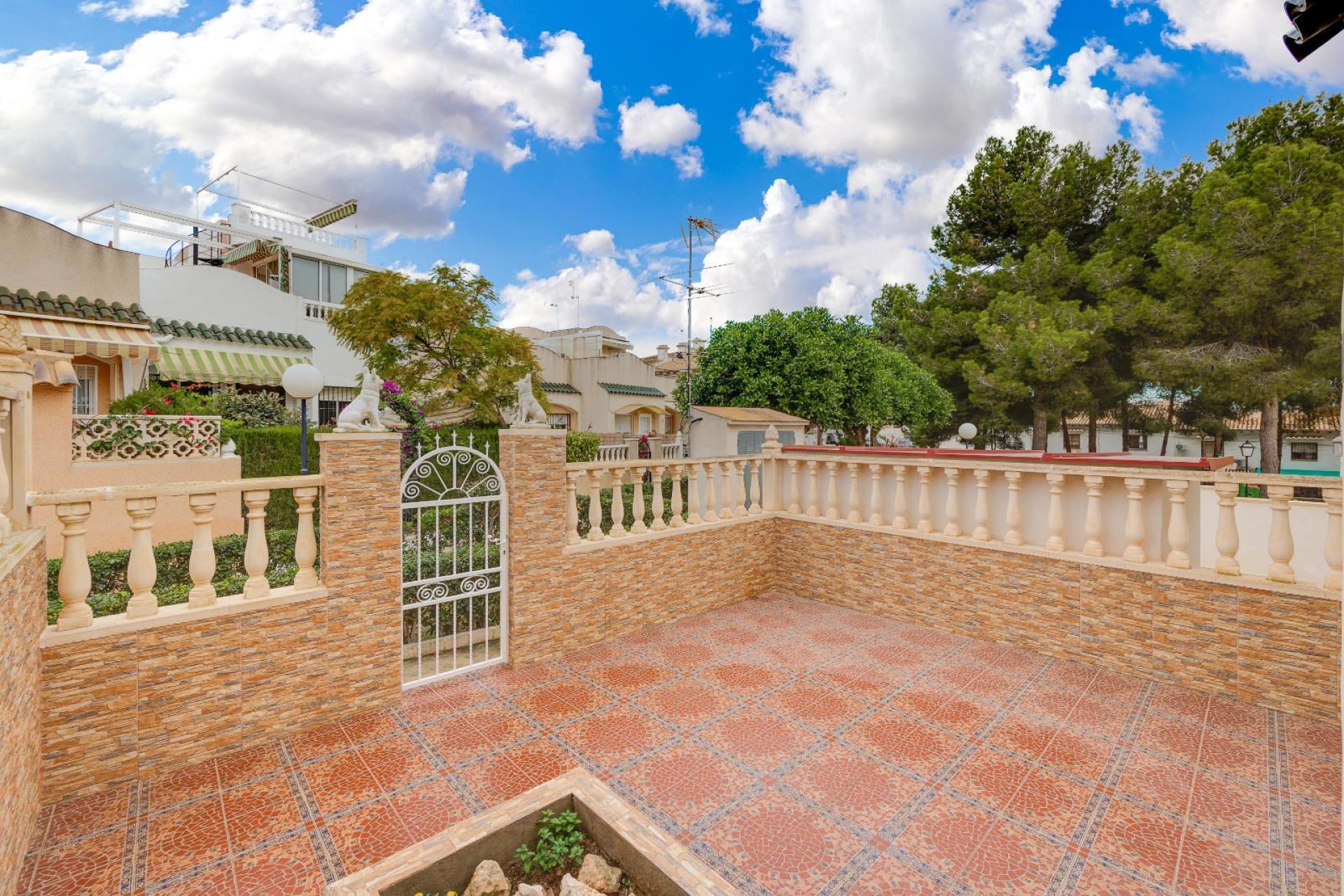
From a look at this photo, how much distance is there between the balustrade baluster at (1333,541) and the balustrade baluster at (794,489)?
424 centimetres

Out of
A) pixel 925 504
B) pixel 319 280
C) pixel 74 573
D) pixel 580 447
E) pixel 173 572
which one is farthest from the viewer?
pixel 319 280

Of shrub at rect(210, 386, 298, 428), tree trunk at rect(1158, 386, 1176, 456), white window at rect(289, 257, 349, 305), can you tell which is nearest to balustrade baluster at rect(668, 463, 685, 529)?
shrub at rect(210, 386, 298, 428)

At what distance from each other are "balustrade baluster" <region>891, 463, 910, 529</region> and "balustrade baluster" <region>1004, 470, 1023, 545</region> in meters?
0.98

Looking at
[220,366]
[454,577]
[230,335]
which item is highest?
[230,335]

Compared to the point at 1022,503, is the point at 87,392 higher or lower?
higher

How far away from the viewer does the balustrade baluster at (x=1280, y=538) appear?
155 inches

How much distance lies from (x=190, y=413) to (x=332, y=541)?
9.29 meters

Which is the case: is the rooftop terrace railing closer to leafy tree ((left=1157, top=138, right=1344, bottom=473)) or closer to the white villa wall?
the white villa wall

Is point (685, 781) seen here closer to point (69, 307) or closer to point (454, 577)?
point (454, 577)

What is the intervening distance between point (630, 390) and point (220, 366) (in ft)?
46.5

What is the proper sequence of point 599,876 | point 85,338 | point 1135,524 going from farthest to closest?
point 85,338 → point 1135,524 → point 599,876

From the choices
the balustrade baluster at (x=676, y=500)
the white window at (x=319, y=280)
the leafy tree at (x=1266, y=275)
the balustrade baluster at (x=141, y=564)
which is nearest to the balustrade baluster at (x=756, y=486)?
the balustrade baluster at (x=676, y=500)

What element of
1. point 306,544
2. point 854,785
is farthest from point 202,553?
point 854,785

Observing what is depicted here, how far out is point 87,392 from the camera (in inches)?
445
